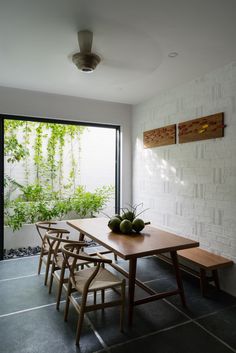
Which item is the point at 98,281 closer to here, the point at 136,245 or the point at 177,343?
the point at 136,245

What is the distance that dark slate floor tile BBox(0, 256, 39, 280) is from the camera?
130 inches

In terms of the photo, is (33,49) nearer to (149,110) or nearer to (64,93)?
(64,93)

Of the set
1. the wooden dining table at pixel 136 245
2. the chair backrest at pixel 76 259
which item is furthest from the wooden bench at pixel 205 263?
the chair backrest at pixel 76 259

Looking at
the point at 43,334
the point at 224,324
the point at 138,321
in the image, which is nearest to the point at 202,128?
the point at 224,324

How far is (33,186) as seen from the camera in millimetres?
4422

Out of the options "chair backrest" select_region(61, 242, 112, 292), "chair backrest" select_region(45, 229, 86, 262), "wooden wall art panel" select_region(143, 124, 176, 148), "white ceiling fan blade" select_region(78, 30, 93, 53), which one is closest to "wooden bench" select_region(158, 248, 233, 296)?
"chair backrest" select_region(61, 242, 112, 292)

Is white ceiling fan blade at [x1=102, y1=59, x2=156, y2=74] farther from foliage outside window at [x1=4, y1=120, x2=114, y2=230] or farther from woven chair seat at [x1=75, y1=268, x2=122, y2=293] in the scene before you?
woven chair seat at [x1=75, y1=268, x2=122, y2=293]

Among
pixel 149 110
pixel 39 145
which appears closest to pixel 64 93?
pixel 39 145

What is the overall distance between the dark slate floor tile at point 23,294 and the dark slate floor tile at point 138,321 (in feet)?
2.01

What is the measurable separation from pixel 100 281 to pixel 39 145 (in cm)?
289

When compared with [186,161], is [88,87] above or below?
above

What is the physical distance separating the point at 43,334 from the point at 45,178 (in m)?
2.80

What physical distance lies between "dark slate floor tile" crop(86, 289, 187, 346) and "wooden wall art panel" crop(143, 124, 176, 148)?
7.05 feet

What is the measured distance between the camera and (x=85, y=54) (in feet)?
7.86
